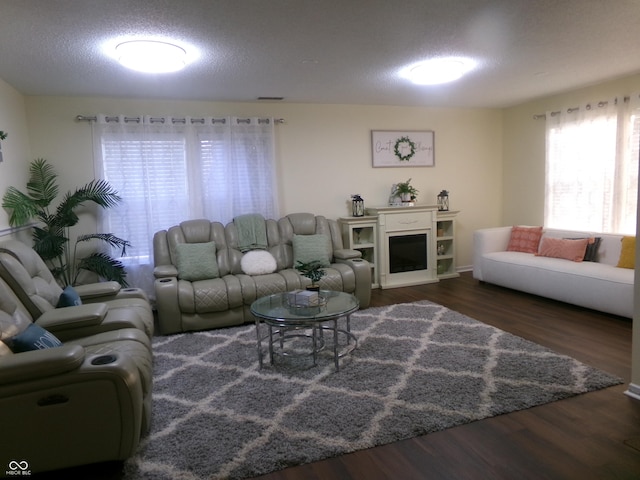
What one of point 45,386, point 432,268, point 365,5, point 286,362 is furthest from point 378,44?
point 432,268

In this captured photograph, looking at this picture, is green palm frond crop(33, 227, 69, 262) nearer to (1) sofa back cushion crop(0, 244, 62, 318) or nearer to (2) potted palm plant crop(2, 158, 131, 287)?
(2) potted palm plant crop(2, 158, 131, 287)

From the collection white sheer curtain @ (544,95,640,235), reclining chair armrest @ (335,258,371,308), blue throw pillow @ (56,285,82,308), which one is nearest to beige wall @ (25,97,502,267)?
white sheer curtain @ (544,95,640,235)

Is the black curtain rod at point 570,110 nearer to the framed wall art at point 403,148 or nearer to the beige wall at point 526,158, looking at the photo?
the beige wall at point 526,158

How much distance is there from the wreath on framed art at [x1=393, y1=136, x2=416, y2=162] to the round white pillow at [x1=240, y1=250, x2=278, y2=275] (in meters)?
2.38

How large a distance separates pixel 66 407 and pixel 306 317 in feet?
4.77

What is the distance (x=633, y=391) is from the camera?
7.98 ft

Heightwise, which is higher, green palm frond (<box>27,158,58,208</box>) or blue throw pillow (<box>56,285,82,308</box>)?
green palm frond (<box>27,158,58,208</box>)

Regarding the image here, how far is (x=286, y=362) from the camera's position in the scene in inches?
123

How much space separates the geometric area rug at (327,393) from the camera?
6.73 feet

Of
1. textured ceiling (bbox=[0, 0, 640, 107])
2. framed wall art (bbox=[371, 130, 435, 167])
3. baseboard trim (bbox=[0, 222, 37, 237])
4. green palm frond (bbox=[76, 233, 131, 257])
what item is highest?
textured ceiling (bbox=[0, 0, 640, 107])

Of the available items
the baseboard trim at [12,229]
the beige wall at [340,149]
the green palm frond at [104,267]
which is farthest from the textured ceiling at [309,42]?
the green palm frond at [104,267]

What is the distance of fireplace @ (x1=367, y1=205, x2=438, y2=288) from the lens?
5.30m

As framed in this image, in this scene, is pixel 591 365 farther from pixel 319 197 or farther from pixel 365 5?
pixel 319 197

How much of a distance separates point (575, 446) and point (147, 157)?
14.5ft
